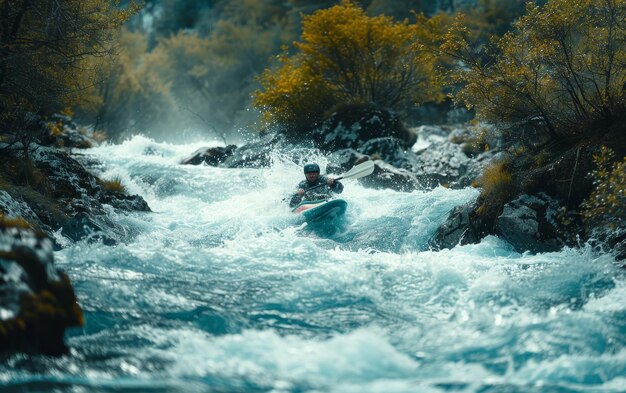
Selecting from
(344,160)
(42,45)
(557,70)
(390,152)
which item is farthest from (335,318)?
(390,152)

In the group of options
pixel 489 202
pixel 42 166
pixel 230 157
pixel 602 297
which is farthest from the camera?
pixel 230 157

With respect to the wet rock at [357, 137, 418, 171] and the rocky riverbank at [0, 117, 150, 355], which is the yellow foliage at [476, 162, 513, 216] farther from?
the wet rock at [357, 137, 418, 171]

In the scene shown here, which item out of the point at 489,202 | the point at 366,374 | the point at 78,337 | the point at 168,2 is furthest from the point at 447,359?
the point at 168,2

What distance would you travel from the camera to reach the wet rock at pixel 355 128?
16.1 metres

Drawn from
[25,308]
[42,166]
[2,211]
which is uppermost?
[42,166]

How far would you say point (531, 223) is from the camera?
723 centimetres

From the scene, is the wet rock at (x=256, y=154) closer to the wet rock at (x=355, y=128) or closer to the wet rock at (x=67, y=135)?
the wet rock at (x=355, y=128)

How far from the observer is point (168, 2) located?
50750 mm

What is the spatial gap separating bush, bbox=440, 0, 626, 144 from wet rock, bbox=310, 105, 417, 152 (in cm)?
769

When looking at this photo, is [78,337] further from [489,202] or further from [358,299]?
[489,202]

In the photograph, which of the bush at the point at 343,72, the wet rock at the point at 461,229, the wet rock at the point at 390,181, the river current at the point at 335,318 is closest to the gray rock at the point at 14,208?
the river current at the point at 335,318

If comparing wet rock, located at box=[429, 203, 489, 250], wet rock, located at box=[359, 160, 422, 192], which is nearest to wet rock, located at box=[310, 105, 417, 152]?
wet rock, located at box=[359, 160, 422, 192]

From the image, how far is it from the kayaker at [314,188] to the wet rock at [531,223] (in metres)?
3.69

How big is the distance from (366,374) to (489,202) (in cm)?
454
